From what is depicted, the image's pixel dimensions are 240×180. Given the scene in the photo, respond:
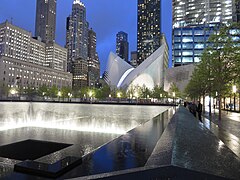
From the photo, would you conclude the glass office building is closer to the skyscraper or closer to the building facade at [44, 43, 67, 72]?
the skyscraper

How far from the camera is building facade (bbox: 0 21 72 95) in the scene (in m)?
106

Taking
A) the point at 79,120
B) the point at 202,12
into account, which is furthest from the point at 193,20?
the point at 79,120

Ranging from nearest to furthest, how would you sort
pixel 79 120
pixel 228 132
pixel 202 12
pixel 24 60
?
1. pixel 228 132
2. pixel 79 120
3. pixel 202 12
4. pixel 24 60

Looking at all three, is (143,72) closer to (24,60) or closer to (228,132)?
(24,60)

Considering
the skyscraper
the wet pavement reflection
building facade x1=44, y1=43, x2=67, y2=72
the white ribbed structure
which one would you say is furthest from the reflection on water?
building facade x1=44, y1=43, x2=67, y2=72

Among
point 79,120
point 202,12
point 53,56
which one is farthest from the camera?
point 53,56

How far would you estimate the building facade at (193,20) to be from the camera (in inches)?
3934

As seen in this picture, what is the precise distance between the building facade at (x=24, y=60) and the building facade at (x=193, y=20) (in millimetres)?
77721

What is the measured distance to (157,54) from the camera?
9581cm

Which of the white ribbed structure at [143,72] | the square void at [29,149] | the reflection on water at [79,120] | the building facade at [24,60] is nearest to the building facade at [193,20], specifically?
the white ribbed structure at [143,72]

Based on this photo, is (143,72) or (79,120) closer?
(79,120)

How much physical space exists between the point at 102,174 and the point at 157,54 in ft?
316

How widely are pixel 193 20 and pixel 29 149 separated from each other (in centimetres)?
13667

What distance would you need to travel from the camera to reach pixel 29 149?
11578mm
